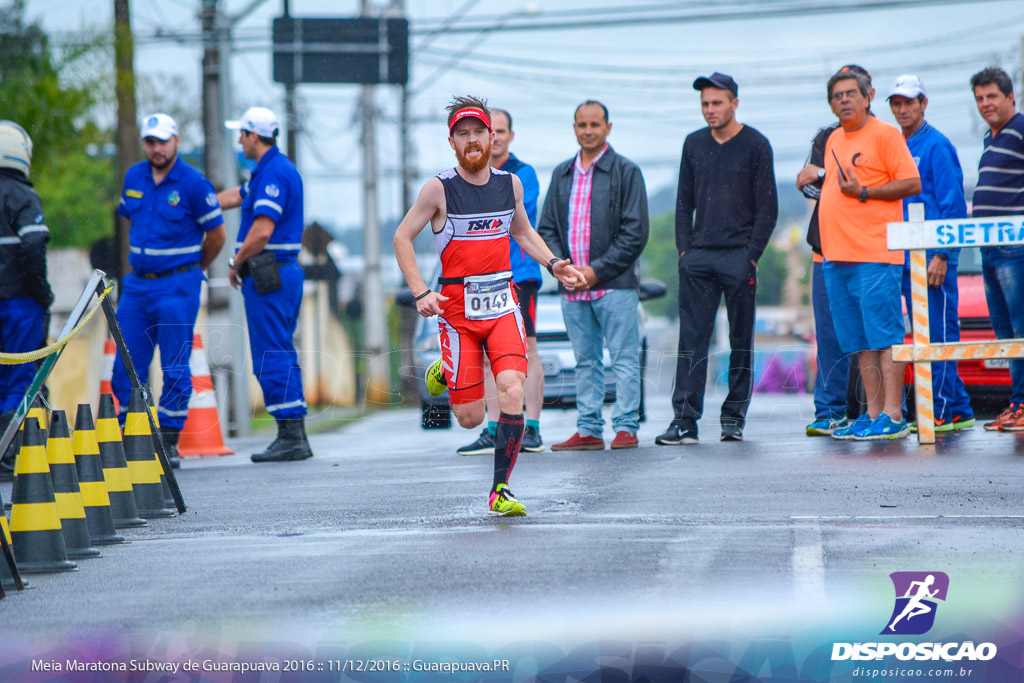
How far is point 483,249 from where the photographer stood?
596 cm

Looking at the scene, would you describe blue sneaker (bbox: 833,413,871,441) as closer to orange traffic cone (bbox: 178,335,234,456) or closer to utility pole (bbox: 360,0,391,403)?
orange traffic cone (bbox: 178,335,234,456)

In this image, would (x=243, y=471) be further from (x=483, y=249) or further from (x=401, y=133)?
(x=401, y=133)

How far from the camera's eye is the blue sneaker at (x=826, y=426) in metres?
8.73

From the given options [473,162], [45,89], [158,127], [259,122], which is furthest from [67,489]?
[45,89]

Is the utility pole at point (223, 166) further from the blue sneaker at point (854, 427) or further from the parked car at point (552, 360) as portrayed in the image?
the blue sneaker at point (854, 427)

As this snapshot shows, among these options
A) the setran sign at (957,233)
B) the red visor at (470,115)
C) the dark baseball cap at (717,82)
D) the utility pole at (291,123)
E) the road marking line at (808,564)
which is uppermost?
the utility pole at (291,123)

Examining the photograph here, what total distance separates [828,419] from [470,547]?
15.2 feet

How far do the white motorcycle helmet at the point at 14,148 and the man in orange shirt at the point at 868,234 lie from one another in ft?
17.4

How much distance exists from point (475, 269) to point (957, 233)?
3.25m

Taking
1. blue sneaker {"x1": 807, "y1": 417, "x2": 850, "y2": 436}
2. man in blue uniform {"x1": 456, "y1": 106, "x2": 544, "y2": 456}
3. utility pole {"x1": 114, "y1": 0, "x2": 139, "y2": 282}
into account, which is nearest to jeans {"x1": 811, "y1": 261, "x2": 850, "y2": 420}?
blue sneaker {"x1": 807, "y1": 417, "x2": 850, "y2": 436}

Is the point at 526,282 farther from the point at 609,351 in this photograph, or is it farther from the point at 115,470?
the point at 115,470

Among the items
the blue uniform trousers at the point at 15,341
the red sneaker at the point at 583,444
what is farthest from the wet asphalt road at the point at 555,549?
the blue uniform trousers at the point at 15,341

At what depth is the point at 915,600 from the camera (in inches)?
155

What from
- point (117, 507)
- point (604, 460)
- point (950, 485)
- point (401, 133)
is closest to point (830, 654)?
point (950, 485)
